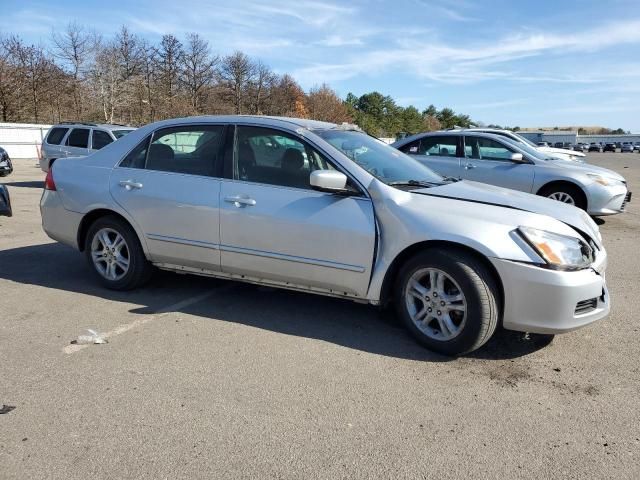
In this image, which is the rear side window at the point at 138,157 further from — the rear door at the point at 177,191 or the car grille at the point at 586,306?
the car grille at the point at 586,306

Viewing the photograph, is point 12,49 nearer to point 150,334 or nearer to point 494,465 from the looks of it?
point 150,334

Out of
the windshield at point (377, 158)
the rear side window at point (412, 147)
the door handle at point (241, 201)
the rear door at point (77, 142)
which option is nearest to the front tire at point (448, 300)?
the windshield at point (377, 158)

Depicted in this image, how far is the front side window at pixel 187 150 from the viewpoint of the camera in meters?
4.76

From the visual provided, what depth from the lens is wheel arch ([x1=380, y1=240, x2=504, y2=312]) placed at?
12.1ft

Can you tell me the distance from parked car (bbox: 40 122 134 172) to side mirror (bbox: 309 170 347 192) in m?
11.3

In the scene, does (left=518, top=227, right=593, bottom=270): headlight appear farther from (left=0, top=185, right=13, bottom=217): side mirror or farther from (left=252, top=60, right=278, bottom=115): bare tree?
(left=252, top=60, right=278, bottom=115): bare tree

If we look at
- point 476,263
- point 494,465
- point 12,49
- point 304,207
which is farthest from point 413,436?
point 12,49

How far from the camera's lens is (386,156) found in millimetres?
4805

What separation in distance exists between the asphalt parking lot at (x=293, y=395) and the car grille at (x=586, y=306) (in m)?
0.38

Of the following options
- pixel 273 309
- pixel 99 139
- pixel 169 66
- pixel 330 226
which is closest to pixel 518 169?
pixel 273 309

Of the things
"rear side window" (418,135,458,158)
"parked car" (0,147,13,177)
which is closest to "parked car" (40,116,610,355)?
"rear side window" (418,135,458,158)

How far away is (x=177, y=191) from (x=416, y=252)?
2216 millimetres

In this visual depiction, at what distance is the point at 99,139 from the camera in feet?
45.6

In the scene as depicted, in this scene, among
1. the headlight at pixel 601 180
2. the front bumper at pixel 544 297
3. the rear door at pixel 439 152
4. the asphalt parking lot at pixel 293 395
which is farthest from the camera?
the rear door at pixel 439 152
